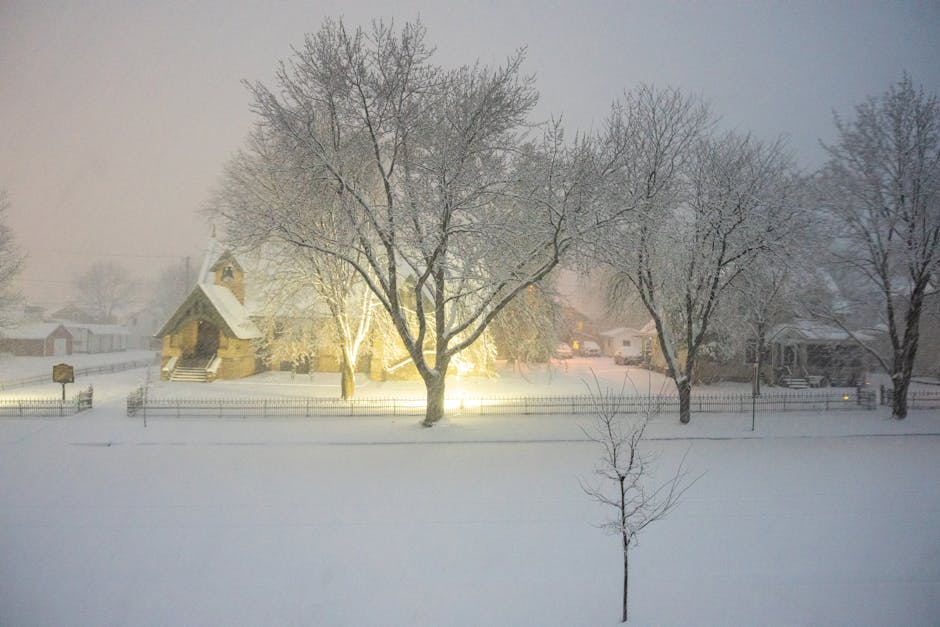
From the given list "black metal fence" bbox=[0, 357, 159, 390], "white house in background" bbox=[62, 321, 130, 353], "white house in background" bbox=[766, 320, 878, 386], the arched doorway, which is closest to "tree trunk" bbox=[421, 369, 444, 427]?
the arched doorway

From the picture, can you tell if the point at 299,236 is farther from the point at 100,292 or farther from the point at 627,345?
the point at 100,292

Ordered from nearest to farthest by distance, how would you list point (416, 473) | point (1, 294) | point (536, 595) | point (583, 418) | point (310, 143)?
point (536, 595) < point (416, 473) < point (310, 143) < point (583, 418) < point (1, 294)

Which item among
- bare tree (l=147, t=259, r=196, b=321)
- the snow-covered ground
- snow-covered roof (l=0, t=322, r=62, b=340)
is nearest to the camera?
the snow-covered ground

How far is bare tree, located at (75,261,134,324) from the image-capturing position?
262ft

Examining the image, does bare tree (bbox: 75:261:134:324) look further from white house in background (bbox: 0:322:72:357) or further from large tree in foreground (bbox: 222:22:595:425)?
large tree in foreground (bbox: 222:22:595:425)

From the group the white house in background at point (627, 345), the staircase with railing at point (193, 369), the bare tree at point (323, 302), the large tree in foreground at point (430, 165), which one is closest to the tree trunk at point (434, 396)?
the large tree in foreground at point (430, 165)

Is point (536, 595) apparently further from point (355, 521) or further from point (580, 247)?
point (580, 247)

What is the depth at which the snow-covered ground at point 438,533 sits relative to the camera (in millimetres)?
7699

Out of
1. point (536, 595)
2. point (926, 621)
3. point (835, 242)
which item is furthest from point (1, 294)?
point (835, 242)

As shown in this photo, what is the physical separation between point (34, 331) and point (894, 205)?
69723mm

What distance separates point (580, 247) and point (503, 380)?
17687 mm

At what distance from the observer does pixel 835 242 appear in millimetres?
22328

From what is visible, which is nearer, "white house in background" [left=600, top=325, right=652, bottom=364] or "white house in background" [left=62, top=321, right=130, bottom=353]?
"white house in background" [left=600, top=325, right=652, bottom=364]

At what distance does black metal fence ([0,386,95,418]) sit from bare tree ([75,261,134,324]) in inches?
2790
